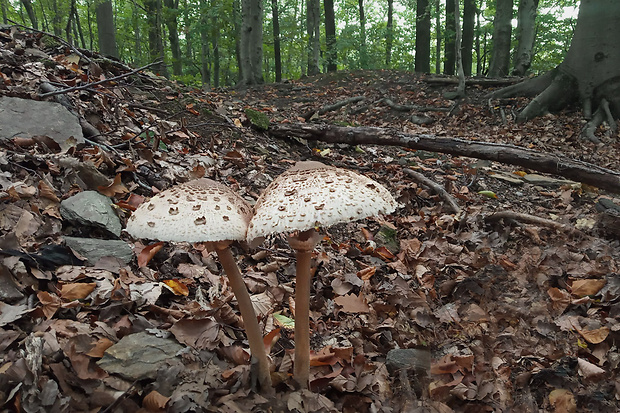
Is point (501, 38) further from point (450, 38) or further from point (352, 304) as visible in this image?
point (352, 304)

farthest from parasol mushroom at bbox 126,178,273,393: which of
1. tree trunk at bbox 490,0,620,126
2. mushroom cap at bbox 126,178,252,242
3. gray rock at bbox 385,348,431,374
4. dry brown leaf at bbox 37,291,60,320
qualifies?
tree trunk at bbox 490,0,620,126

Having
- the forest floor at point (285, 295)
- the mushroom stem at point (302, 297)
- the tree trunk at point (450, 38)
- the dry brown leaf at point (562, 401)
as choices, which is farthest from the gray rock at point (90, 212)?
the tree trunk at point (450, 38)

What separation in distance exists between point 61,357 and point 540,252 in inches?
148

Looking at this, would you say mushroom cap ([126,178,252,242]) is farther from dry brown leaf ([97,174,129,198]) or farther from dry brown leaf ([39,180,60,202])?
dry brown leaf ([97,174,129,198])

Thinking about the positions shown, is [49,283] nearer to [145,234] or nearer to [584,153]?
[145,234]

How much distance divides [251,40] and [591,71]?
32.1ft

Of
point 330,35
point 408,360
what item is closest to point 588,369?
point 408,360

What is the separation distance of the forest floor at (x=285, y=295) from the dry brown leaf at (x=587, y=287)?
0.01 meters

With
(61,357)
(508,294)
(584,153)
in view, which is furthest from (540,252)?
(584,153)

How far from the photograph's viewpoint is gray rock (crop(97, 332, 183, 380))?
1.85 metres

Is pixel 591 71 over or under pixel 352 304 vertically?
over

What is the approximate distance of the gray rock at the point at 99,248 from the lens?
8.17ft

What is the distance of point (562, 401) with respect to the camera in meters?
2.16

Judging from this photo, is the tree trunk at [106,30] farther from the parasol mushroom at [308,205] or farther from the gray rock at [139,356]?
Answer: the parasol mushroom at [308,205]
